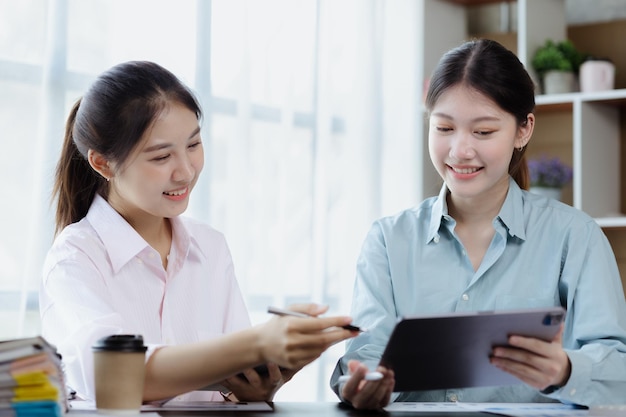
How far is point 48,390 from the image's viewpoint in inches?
50.4

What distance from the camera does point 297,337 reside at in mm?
1389

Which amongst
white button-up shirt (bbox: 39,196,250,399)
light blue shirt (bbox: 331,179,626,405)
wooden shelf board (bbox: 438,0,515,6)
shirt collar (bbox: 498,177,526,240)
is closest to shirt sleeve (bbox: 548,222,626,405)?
light blue shirt (bbox: 331,179,626,405)

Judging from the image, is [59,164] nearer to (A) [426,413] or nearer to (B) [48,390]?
(B) [48,390]

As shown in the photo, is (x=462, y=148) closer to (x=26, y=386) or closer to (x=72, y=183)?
(x=72, y=183)

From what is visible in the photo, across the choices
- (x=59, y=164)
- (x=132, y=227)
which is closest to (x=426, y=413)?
(x=132, y=227)

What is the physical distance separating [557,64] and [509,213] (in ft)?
6.33

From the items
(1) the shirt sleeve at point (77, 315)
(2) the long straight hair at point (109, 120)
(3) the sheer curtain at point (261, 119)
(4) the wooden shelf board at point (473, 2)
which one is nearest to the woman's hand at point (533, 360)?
(1) the shirt sleeve at point (77, 315)

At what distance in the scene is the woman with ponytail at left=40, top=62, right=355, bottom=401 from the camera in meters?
1.55

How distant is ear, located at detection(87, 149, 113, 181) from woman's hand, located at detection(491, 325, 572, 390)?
32.6 inches

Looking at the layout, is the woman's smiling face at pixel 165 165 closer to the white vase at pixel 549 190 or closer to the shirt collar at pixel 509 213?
the shirt collar at pixel 509 213

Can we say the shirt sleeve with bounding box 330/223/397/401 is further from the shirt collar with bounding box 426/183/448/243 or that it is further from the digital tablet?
the digital tablet

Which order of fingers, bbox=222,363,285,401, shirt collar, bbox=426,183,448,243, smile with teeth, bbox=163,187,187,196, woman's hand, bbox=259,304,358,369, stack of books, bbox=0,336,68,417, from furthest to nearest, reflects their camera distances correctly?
1. shirt collar, bbox=426,183,448,243
2. smile with teeth, bbox=163,187,187,196
3. fingers, bbox=222,363,285,401
4. woman's hand, bbox=259,304,358,369
5. stack of books, bbox=0,336,68,417

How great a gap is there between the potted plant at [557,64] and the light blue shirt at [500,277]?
1.81 meters

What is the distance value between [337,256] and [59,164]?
6.47 feet
